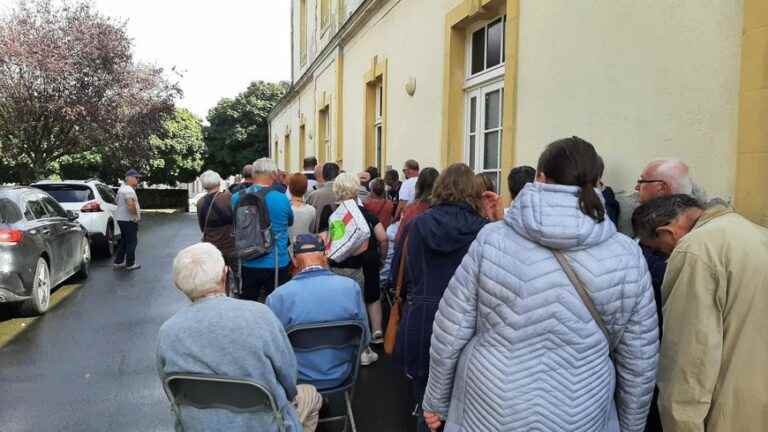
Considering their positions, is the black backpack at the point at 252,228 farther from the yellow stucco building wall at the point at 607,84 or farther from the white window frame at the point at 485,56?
the white window frame at the point at 485,56

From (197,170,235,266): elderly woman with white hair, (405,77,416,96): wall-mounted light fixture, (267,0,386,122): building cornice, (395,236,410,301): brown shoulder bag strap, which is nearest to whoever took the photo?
(395,236,410,301): brown shoulder bag strap

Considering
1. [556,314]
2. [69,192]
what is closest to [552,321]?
[556,314]

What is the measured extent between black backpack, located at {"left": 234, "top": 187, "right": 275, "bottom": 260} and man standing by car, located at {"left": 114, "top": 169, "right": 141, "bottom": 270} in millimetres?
5721

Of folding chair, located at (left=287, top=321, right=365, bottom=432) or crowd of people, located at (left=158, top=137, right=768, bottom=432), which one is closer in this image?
crowd of people, located at (left=158, top=137, right=768, bottom=432)

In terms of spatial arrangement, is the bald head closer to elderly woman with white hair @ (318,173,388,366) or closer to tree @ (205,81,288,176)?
elderly woman with white hair @ (318,173,388,366)

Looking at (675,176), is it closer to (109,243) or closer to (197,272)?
(197,272)

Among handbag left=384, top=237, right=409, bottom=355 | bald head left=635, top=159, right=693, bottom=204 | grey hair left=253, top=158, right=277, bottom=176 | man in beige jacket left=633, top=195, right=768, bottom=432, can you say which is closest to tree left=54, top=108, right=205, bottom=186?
grey hair left=253, top=158, right=277, bottom=176

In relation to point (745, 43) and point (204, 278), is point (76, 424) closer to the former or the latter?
point (204, 278)

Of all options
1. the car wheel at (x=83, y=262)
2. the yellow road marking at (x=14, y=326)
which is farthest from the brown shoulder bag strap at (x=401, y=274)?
the car wheel at (x=83, y=262)

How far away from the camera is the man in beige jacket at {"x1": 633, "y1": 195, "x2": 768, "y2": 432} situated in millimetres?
2154

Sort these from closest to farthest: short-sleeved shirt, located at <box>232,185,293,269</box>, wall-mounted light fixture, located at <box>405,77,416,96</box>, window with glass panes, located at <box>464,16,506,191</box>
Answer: short-sleeved shirt, located at <box>232,185,293,269</box> < window with glass panes, located at <box>464,16,506,191</box> < wall-mounted light fixture, located at <box>405,77,416,96</box>

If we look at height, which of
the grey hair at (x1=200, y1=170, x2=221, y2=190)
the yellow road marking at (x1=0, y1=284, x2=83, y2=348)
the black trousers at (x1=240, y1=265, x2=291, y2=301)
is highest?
the grey hair at (x1=200, y1=170, x2=221, y2=190)

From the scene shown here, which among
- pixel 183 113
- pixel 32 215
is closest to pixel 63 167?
pixel 183 113

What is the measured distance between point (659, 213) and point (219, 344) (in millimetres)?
1887
